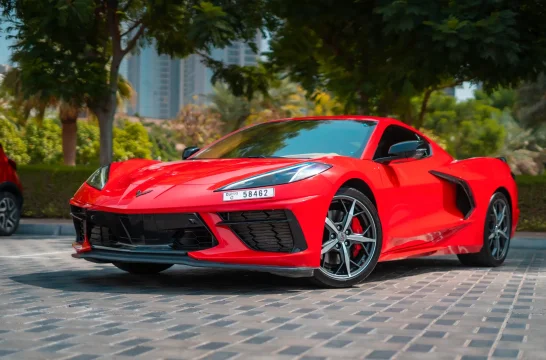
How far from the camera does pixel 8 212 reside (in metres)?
14.2

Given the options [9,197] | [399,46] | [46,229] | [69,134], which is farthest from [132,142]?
[9,197]

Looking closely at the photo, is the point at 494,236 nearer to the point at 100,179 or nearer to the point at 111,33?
the point at 100,179

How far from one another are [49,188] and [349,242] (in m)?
13.5

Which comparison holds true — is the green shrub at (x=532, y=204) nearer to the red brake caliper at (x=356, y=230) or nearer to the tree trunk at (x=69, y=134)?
the red brake caliper at (x=356, y=230)

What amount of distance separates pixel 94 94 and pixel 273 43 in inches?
156

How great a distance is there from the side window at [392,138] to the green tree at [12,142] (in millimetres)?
56351

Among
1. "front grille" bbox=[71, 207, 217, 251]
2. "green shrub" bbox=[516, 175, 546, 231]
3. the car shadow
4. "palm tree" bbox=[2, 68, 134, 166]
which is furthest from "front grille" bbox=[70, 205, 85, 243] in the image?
"palm tree" bbox=[2, 68, 134, 166]

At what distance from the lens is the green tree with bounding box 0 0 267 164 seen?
16.5 m

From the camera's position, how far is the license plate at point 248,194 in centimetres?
642

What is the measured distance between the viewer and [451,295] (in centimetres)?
674

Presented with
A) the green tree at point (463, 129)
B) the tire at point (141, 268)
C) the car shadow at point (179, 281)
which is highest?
the green tree at point (463, 129)

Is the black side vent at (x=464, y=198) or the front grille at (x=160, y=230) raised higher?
the black side vent at (x=464, y=198)

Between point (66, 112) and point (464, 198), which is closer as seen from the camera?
point (464, 198)

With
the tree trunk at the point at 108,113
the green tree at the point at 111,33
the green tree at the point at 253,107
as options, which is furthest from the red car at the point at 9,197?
the green tree at the point at 253,107
